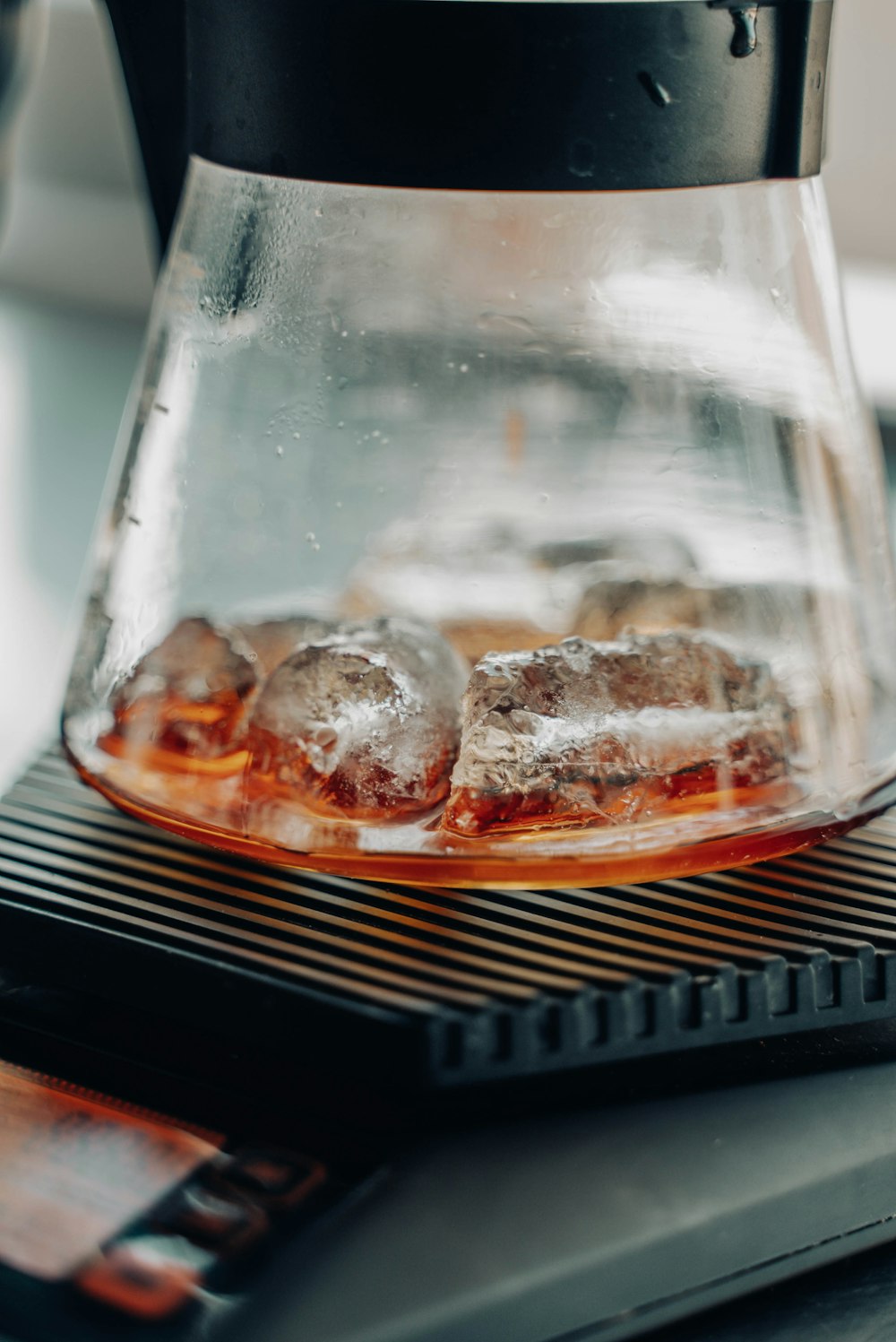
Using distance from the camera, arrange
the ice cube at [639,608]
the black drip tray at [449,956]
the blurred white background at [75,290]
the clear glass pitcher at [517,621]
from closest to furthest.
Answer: the black drip tray at [449,956], the clear glass pitcher at [517,621], the ice cube at [639,608], the blurred white background at [75,290]

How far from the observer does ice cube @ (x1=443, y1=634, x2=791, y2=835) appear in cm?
62

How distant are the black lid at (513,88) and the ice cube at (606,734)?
19cm

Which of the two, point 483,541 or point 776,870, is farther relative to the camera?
point 483,541

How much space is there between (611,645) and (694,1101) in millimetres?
193

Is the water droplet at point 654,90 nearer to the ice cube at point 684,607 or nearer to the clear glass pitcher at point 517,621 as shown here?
the clear glass pitcher at point 517,621

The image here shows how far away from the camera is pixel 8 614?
130 centimetres

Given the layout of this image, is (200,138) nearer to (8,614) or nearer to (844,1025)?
(844,1025)

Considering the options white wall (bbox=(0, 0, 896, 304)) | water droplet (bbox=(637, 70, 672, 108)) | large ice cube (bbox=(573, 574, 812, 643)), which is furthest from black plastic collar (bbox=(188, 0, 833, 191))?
white wall (bbox=(0, 0, 896, 304))

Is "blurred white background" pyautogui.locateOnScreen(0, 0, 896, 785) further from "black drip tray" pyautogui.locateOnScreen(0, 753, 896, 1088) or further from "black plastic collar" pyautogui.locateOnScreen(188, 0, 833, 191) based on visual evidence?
"black plastic collar" pyautogui.locateOnScreen(188, 0, 833, 191)

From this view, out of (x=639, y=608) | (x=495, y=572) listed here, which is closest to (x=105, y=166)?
(x=495, y=572)

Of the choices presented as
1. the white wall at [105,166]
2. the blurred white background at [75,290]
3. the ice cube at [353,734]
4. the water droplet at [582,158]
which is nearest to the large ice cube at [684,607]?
the ice cube at [353,734]

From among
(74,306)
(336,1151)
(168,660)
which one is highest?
(74,306)

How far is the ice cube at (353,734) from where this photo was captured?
63 centimetres

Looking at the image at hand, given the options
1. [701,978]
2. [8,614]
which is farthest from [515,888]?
[8,614]
